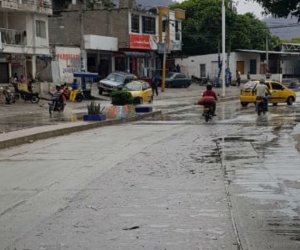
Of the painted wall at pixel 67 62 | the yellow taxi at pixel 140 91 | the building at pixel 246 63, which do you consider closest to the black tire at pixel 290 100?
the yellow taxi at pixel 140 91

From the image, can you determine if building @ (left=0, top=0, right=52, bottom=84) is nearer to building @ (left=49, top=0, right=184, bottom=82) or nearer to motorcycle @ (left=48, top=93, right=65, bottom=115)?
building @ (left=49, top=0, right=184, bottom=82)

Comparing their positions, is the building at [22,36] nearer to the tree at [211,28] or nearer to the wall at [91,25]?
the wall at [91,25]

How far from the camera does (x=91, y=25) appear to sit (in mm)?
54562

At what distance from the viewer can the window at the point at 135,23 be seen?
177 ft

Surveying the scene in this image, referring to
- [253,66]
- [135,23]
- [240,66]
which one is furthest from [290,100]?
[253,66]

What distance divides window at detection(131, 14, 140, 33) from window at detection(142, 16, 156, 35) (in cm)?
112

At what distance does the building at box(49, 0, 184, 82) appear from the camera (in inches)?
2063

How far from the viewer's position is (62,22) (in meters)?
53.2

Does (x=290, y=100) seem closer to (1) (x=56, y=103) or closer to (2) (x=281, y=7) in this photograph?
(1) (x=56, y=103)

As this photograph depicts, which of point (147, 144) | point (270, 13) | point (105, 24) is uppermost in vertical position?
point (105, 24)

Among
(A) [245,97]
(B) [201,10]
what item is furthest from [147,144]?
(B) [201,10]

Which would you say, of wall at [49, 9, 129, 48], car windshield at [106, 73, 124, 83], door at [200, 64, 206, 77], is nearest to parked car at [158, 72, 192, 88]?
wall at [49, 9, 129, 48]

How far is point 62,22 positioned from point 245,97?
88.0 ft

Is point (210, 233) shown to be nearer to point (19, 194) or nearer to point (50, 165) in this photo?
point (19, 194)
